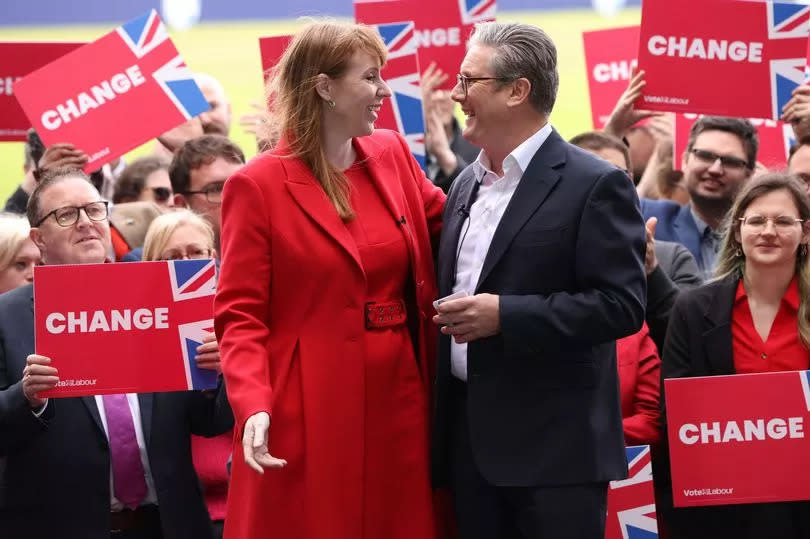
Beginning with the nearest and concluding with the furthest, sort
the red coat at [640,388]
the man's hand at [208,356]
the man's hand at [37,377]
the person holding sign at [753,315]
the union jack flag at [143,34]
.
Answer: the man's hand at [37,377], the man's hand at [208,356], the person holding sign at [753,315], the red coat at [640,388], the union jack flag at [143,34]

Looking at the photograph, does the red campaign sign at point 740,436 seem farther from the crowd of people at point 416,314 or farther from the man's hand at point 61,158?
the man's hand at point 61,158

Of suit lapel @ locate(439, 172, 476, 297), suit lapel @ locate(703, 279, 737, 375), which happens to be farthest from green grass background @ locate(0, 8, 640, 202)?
suit lapel @ locate(439, 172, 476, 297)

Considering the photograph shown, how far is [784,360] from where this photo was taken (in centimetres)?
420

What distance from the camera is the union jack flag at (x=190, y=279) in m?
3.89

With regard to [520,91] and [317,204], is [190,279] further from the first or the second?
[520,91]

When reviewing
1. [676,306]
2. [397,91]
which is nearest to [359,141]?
[676,306]

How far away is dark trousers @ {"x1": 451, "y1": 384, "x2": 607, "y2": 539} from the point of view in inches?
128

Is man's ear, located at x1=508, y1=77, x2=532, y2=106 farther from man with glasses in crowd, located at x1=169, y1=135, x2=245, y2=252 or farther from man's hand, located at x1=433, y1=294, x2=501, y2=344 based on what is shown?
man with glasses in crowd, located at x1=169, y1=135, x2=245, y2=252

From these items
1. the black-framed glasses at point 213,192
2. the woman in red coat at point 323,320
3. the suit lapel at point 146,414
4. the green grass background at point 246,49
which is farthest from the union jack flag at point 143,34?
the green grass background at point 246,49

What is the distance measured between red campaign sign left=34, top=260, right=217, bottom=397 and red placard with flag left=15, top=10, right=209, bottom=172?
1392mm

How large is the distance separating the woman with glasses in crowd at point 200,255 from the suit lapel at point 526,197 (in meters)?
1.36

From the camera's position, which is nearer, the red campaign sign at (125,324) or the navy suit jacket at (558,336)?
the navy suit jacket at (558,336)

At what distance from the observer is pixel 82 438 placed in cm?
405

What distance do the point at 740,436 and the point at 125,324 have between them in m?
1.83
